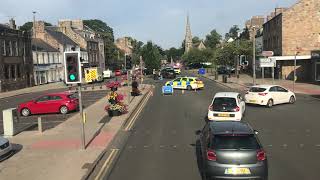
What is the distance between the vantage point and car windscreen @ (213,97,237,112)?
21031 millimetres

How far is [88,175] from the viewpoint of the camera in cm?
1288

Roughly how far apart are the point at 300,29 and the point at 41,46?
42.2 m

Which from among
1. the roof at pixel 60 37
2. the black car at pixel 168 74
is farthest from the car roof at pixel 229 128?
the roof at pixel 60 37

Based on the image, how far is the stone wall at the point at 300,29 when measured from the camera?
6284cm

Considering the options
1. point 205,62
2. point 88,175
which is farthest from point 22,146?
point 205,62

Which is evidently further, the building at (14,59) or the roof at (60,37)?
the roof at (60,37)

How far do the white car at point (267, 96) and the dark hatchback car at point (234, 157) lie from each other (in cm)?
1843

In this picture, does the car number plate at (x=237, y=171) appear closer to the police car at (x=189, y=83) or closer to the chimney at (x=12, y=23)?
the police car at (x=189, y=83)

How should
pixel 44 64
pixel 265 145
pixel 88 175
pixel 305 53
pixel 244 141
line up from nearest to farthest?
pixel 244 141, pixel 88 175, pixel 265 145, pixel 305 53, pixel 44 64

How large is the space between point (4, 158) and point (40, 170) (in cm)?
263

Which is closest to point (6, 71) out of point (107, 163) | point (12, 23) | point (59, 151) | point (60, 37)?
point (12, 23)

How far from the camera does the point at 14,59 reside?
62406 millimetres

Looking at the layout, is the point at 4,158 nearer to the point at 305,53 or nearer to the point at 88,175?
the point at 88,175

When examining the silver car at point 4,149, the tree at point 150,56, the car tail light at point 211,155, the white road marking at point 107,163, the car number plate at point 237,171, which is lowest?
the white road marking at point 107,163
